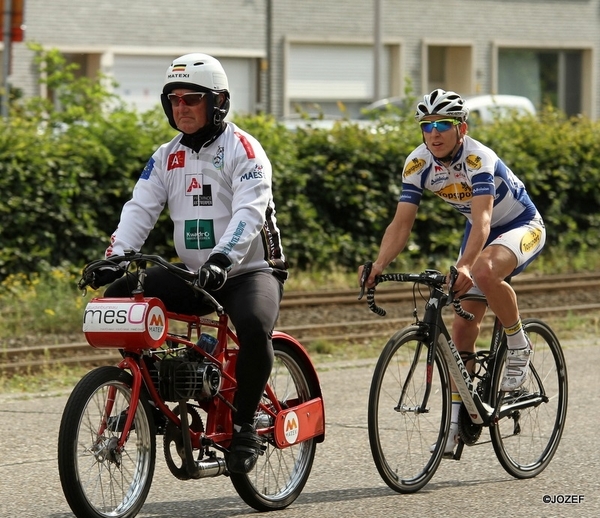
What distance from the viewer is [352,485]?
266 inches

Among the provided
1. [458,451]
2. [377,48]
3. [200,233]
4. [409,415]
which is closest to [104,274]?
[200,233]

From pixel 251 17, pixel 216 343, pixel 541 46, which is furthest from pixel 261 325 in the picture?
pixel 541 46

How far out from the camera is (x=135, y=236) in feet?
19.5

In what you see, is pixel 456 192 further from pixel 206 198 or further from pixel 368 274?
pixel 206 198

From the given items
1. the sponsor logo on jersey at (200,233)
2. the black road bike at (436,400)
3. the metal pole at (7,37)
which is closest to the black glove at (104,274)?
the sponsor logo on jersey at (200,233)

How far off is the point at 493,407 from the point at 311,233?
9.36 metres

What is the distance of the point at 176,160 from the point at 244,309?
73cm

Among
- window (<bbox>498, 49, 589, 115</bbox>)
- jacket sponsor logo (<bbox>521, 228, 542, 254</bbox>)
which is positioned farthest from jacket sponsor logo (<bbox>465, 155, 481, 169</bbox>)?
window (<bbox>498, 49, 589, 115</bbox>)

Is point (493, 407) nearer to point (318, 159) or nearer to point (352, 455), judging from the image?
point (352, 455)

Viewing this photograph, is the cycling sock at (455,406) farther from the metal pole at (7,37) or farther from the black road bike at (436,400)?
the metal pole at (7,37)

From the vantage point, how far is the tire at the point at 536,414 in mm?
6980

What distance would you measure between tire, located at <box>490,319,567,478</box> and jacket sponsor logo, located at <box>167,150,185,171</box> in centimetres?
201

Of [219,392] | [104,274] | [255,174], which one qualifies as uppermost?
[255,174]

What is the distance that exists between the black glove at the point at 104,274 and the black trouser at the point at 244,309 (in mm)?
32
